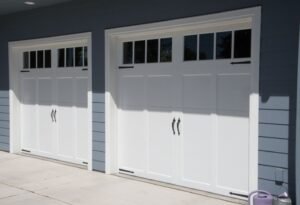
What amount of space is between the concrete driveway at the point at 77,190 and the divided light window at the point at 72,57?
5.98 ft

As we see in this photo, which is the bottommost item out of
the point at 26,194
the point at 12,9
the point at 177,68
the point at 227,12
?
the point at 26,194

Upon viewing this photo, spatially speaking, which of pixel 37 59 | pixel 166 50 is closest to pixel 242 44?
pixel 166 50

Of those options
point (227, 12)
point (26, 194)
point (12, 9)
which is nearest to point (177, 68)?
point (227, 12)

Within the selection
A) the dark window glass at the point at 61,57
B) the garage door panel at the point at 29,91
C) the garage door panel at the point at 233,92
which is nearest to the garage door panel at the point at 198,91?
the garage door panel at the point at 233,92

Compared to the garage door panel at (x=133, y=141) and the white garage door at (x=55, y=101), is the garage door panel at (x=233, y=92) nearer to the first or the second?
the garage door panel at (x=133, y=141)

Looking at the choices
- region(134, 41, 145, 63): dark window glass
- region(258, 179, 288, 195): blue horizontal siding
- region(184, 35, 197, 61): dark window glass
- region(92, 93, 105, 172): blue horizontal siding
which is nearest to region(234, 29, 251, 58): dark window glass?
region(184, 35, 197, 61): dark window glass

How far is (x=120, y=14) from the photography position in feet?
21.8

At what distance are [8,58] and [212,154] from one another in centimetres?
517

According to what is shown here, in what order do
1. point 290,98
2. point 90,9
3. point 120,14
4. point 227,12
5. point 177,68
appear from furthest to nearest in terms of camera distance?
1. point 90,9
2. point 120,14
3. point 177,68
4. point 227,12
5. point 290,98

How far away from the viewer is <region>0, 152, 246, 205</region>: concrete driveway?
215 inches

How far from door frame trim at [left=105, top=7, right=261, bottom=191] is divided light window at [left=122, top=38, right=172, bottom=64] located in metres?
0.16

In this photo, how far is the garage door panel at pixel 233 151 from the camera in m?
5.41

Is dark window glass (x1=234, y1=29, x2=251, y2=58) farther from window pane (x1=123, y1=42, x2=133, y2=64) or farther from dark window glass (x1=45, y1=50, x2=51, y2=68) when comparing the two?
dark window glass (x1=45, y1=50, x2=51, y2=68)

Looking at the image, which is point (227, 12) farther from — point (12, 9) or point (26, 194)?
point (12, 9)
